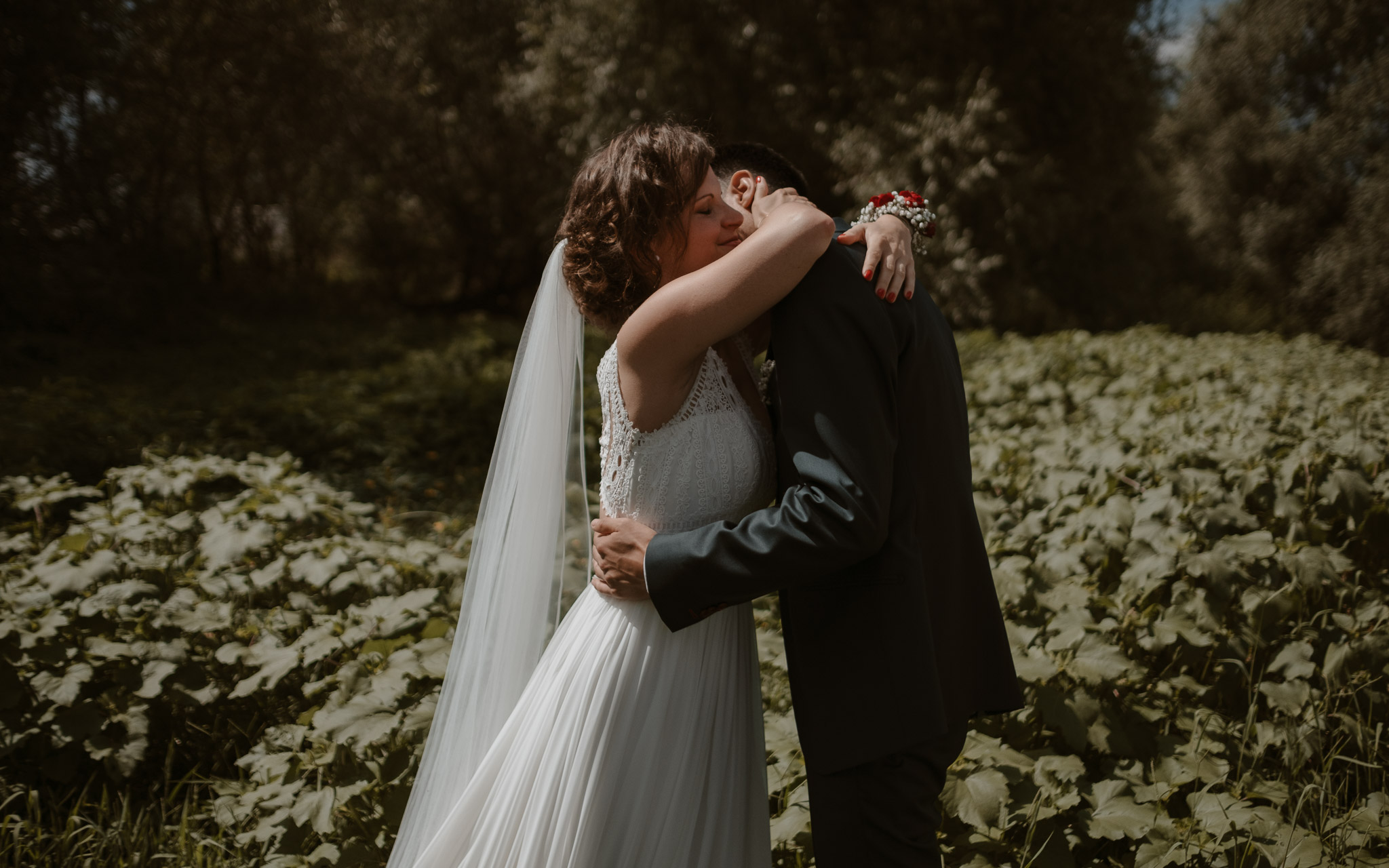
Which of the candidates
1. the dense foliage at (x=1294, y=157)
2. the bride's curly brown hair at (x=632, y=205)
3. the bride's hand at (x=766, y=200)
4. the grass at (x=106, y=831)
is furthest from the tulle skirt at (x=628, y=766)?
the dense foliage at (x=1294, y=157)

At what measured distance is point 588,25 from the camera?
1598 cm

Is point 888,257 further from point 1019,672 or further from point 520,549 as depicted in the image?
point 1019,672

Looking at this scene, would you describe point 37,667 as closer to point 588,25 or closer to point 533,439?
point 533,439

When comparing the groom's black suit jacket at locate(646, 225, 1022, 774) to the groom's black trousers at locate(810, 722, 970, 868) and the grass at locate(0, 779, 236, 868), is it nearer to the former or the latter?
the groom's black trousers at locate(810, 722, 970, 868)

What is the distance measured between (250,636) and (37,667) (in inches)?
24.8

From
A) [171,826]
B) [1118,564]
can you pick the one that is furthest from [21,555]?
[1118,564]

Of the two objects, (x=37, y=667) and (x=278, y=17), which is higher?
(x=278, y=17)

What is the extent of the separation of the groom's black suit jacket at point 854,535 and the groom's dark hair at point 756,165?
1.48ft

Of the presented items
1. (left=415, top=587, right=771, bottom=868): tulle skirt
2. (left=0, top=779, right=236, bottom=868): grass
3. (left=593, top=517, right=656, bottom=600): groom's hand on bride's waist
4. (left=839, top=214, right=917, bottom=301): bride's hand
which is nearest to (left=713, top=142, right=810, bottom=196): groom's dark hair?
(left=839, top=214, right=917, bottom=301): bride's hand

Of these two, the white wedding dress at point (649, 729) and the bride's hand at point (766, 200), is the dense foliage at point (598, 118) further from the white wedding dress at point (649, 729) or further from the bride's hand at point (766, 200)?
the white wedding dress at point (649, 729)

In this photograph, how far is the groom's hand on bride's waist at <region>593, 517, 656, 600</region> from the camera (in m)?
1.70

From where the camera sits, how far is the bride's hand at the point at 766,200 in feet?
5.91

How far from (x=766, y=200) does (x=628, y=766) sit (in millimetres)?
1190

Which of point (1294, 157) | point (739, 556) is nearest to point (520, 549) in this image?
point (739, 556)
